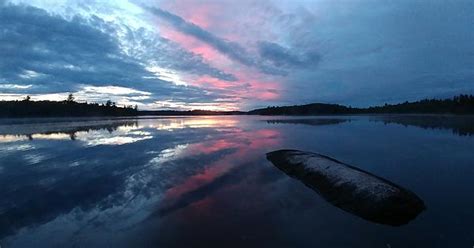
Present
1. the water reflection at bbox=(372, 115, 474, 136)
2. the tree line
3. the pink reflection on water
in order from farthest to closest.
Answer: the tree line < the water reflection at bbox=(372, 115, 474, 136) < the pink reflection on water

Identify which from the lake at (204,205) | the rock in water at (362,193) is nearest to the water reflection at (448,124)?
the lake at (204,205)

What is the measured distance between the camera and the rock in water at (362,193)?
32.9 ft

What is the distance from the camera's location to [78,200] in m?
12.2

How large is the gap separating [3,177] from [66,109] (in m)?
133

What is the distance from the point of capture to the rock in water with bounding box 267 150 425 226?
32.9 feet

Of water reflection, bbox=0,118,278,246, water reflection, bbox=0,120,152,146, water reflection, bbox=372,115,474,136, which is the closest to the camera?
water reflection, bbox=0,118,278,246

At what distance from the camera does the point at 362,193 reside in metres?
11.3

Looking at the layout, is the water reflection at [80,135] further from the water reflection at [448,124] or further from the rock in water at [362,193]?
the water reflection at [448,124]

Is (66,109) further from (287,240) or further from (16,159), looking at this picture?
(287,240)

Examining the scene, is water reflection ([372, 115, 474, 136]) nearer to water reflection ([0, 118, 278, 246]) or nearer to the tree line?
water reflection ([0, 118, 278, 246])

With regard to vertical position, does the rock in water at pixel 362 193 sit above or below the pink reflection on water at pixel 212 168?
above

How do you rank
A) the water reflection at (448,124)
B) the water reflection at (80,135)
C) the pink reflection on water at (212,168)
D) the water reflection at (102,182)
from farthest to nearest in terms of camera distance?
the water reflection at (448,124), the water reflection at (80,135), the pink reflection on water at (212,168), the water reflection at (102,182)

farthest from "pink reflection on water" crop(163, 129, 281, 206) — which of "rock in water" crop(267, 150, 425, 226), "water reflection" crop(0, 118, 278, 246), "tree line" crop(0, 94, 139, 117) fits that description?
"tree line" crop(0, 94, 139, 117)

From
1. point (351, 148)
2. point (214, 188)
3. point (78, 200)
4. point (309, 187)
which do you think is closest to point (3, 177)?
point (78, 200)
